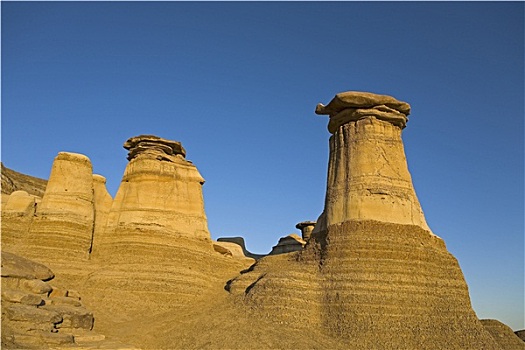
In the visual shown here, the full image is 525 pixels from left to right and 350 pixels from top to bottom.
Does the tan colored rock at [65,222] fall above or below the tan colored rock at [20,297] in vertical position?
above

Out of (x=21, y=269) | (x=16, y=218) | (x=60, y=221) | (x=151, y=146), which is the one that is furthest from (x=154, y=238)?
(x=21, y=269)

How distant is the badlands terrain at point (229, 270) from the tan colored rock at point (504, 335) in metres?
0.07

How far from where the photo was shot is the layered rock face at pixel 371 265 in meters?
16.3

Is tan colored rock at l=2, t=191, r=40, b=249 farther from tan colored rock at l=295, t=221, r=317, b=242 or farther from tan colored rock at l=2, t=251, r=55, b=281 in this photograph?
tan colored rock at l=295, t=221, r=317, b=242

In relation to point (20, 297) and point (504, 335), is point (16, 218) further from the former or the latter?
point (504, 335)

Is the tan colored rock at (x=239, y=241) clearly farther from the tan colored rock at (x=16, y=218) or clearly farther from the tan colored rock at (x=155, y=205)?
the tan colored rock at (x=16, y=218)

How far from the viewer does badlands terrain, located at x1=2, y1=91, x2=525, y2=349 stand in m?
16.2

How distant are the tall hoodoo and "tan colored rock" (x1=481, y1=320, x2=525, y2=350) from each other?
575cm

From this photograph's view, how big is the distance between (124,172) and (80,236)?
5.11m

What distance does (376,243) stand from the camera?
58.8ft

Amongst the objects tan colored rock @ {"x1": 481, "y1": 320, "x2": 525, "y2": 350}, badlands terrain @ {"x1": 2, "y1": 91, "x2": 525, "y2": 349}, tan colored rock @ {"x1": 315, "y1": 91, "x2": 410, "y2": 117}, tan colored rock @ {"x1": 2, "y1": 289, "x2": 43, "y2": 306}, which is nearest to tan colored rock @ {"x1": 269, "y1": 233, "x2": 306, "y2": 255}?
badlands terrain @ {"x1": 2, "y1": 91, "x2": 525, "y2": 349}

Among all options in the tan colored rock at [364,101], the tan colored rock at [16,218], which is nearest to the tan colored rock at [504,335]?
the tan colored rock at [364,101]

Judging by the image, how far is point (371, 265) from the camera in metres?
17.5

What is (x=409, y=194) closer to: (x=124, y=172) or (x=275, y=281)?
(x=275, y=281)
